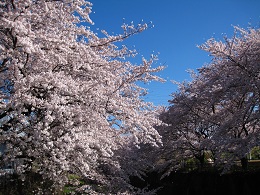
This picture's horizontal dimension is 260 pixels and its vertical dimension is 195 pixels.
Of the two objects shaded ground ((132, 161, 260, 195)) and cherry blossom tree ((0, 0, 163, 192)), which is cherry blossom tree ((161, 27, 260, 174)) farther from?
cherry blossom tree ((0, 0, 163, 192))

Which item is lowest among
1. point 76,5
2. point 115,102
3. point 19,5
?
point 115,102

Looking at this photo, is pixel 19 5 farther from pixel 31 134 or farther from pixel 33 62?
pixel 31 134

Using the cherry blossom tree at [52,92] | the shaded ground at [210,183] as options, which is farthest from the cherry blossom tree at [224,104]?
the cherry blossom tree at [52,92]

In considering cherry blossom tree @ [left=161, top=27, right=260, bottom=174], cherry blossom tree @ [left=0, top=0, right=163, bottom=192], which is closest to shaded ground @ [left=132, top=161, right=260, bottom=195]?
cherry blossom tree @ [left=161, top=27, right=260, bottom=174]

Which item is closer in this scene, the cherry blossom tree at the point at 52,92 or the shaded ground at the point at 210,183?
the cherry blossom tree at the point at 52,92

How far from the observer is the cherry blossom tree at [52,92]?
491 centimetres

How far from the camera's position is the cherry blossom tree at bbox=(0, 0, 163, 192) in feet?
16.1

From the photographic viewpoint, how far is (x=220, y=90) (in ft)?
34.7

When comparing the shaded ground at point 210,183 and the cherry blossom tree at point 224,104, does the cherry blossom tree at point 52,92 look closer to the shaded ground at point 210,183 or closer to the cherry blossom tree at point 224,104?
the cherry blossom tree at point 224,104

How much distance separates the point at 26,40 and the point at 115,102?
2394mm

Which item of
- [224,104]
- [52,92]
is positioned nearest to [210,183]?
[224,104]

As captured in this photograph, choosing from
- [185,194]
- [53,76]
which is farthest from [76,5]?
[185,194]

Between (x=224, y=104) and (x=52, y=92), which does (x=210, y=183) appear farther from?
(x=52, y=92)

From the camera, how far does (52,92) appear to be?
5648mm
